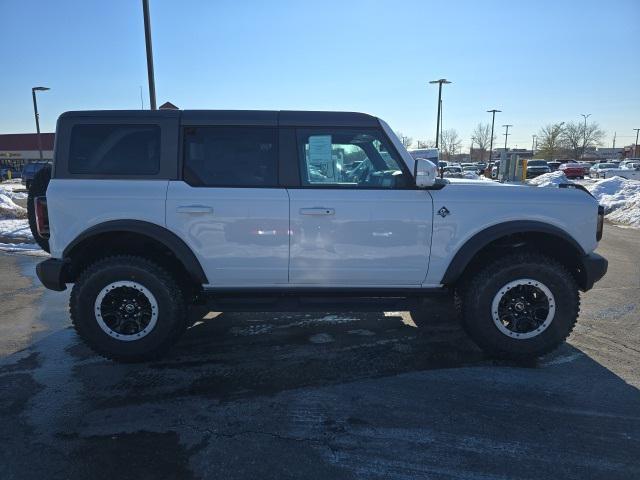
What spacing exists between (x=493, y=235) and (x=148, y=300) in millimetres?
2922

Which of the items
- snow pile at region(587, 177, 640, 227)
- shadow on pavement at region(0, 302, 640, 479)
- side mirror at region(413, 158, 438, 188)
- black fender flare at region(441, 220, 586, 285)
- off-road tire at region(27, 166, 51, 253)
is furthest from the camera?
snow pile at region(587, 177, 640, 227)

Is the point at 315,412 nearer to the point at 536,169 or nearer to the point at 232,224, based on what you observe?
the point at 232,224

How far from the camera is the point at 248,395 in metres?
3.26

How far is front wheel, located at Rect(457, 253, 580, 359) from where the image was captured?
12.2 ft

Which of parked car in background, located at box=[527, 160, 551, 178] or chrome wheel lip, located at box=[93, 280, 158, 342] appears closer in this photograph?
chrome wheel lip, located at box=[93, 280, 158, 342]

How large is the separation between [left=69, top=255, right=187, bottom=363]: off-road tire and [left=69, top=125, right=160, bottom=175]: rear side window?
0.75 metres

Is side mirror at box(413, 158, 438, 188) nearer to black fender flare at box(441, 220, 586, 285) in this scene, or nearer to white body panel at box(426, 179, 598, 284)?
white body panel at box(426, 179, 598, 284)

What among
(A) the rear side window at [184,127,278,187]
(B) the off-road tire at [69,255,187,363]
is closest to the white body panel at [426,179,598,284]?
(A) the rear side window at [184,127,278,187]

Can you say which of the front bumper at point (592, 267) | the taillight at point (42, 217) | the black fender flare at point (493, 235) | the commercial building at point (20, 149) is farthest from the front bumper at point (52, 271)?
the commercial building at point (20, 149)

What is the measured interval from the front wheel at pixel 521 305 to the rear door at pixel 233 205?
1.67 meters

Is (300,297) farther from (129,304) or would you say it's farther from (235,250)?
(129,304)

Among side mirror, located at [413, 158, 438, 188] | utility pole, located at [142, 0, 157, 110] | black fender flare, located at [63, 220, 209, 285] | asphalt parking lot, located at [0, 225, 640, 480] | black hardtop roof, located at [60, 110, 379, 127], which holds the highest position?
utility pole, located at [142, 0, 157, 110]

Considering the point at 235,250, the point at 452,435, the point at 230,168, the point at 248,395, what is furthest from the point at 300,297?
the point at 452,435

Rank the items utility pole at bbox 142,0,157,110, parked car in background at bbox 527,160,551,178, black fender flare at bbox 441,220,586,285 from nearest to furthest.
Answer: black fender flare at bbox 441,220,586,285 < utility pole at bbox 142,0,157,110 < parked car in background at bbox 527,160,551,178
